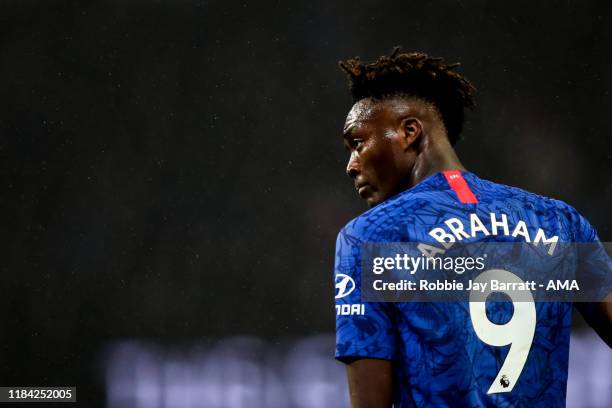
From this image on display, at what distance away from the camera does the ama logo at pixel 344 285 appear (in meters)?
1.60

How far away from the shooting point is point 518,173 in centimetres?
557

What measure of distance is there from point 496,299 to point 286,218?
392 cm

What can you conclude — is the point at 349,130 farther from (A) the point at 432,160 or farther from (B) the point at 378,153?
(A) the point at 432,160

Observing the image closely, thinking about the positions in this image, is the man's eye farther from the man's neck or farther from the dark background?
the dark background

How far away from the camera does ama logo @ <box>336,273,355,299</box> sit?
1602 millimetres

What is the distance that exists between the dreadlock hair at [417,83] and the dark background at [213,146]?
3.53 metres

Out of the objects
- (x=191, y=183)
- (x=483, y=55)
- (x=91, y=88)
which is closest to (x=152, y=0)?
(x=91, y=88)

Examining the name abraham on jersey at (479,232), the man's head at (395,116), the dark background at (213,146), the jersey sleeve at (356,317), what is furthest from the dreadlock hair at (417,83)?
the dark background at (213,146)

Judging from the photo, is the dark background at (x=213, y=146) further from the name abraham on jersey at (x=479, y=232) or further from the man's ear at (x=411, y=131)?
the name abraham on jersey at (x=479, y=232)

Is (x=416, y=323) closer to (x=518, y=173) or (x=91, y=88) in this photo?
(x=518, y=173)

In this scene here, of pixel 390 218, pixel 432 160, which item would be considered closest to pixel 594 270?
pixel 432 160

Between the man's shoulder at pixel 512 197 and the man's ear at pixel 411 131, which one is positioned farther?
the man's ear at pixel 411 131

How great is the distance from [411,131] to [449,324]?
497 millimetres

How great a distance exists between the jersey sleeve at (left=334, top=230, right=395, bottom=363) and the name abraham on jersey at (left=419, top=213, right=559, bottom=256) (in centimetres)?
14
